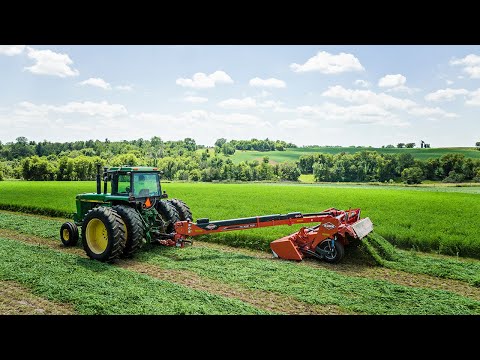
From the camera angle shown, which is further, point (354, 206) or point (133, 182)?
point (354, 206)

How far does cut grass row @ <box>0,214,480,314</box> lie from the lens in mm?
5539

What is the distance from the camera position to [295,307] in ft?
18.1

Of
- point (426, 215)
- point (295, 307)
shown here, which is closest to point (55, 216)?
point (295, 307)

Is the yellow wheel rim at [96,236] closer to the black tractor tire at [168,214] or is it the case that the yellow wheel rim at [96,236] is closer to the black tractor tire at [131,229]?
the black tractor tire at [131,229]

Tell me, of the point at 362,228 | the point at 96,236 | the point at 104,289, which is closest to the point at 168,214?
the point at 96,236

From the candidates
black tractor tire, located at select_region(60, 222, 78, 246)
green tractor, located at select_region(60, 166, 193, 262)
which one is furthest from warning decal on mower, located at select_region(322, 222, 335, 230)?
black tractor tire, located at select_region(60, 222, 78, 246)

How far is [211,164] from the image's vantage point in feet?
68.8

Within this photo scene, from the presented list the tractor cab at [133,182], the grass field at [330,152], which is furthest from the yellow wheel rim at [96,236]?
the grass field at [330,152]

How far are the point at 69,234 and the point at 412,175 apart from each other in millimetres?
16630

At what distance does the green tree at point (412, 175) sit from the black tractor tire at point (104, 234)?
51.6ft

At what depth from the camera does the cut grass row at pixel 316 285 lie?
554cm

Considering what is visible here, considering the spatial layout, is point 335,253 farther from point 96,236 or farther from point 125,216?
point 96,236
